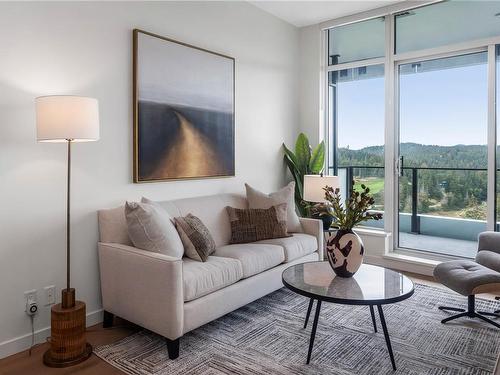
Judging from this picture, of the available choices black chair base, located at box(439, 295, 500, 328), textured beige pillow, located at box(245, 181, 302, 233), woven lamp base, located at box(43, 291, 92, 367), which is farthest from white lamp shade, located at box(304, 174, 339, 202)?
woven lamp base, located at box(43, 291, 92, 367)

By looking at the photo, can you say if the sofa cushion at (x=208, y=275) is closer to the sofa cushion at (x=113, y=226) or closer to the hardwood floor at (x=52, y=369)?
the sofa cushion at (x=113, y=226)

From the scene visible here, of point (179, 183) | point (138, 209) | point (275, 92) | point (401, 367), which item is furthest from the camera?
point (275, 92)

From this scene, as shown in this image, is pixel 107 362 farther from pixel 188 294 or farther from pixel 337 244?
pixel 337 244

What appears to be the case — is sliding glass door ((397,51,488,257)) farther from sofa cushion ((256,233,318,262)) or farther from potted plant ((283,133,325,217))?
sofa cushion ((256,233,318,262))

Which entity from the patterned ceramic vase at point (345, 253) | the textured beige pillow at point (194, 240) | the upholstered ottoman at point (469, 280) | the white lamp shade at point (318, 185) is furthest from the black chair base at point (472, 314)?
the textured beige pillow at point (194, 240)

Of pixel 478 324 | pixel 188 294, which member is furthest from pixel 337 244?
pixel 478 324

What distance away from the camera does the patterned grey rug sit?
89.0 inches

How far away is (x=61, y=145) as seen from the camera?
2.68 metres

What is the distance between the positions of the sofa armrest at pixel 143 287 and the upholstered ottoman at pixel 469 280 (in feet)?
6.13

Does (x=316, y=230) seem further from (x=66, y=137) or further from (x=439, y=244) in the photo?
(x=66, y=137)

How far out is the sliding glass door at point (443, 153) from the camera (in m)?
4.00

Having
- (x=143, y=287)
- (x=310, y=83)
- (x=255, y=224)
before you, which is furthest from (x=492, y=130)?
(x=143, y=287)

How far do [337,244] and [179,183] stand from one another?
162cm

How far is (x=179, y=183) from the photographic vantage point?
11.6 ft
